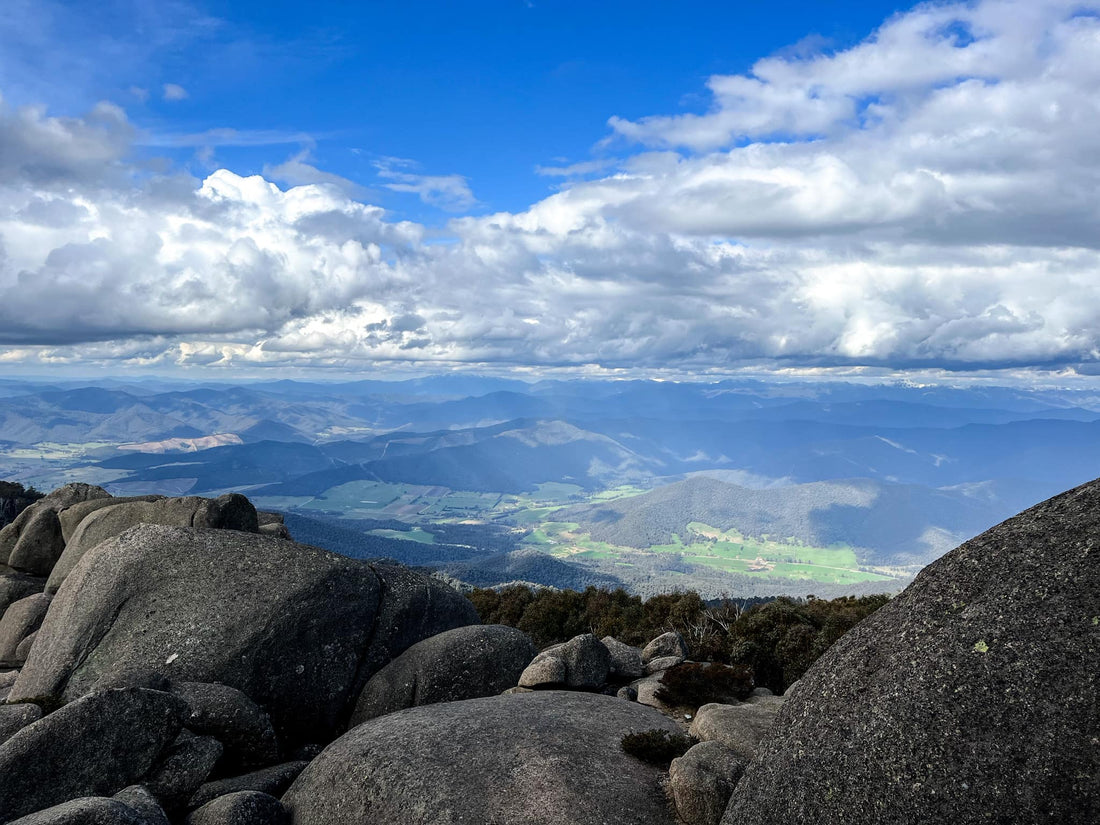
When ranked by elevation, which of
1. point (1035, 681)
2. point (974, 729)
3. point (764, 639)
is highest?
point (1035, 681)

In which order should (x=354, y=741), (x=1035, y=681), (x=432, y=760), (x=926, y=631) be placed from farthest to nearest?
1. (x=354, y=741)
2. (x=432, y=760)
3. (x=926, y=631)
4. (x=1035, y=681)

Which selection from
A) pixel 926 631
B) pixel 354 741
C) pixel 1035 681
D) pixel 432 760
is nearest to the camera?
pixel 1035 681

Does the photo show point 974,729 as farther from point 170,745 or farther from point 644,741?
point 170,745

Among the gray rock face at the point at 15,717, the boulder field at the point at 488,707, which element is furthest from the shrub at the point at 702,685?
the gray rock face at the point at 15,717

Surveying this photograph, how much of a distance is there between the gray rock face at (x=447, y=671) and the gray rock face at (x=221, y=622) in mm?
1114

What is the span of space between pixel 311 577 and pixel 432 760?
346 inches

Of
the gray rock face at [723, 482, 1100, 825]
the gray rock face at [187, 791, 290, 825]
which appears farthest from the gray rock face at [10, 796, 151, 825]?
the gray rock face at [723, 482, 1100, 825]

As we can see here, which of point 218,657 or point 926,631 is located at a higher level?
point 926,631

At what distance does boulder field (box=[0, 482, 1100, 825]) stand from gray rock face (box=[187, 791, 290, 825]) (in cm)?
5

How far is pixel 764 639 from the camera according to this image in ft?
89.5

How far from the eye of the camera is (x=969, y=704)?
894 centimetres

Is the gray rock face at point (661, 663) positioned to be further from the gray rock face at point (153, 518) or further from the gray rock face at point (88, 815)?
the gray rock face at point (153, 518)

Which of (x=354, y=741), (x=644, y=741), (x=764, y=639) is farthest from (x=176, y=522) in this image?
(x=764, y=639)

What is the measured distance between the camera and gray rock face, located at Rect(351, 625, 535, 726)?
19.2 meters
